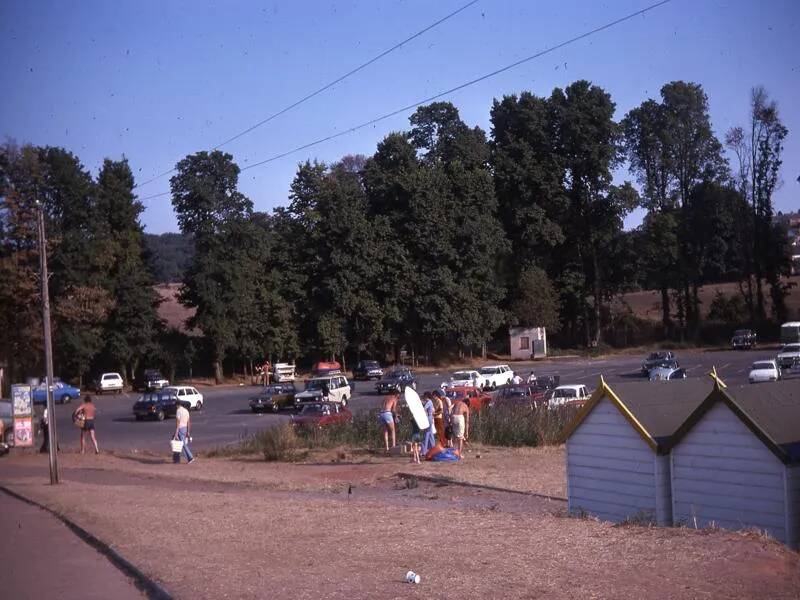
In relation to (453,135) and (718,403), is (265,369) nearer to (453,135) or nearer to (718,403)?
(453,135)

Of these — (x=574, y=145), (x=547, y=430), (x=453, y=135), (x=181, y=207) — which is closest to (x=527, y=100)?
(x=574, y=145)

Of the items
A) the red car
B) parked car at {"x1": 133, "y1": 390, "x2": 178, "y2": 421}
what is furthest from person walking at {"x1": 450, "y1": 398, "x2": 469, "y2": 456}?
parked car at {"x1": 133, "y1": 390, "x2": 178, "y2": 421}

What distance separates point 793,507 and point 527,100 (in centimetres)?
7277

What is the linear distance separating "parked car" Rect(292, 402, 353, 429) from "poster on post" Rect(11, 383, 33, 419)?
9223 millimetres

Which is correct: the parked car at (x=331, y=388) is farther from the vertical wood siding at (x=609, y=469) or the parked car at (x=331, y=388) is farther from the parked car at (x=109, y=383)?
the vertical wood siding at (x=609, y=469)

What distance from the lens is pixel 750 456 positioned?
1202 cm

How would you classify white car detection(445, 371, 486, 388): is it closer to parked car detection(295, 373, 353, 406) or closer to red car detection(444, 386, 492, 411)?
Answer: parked car detection(295, 373, 353, 406)

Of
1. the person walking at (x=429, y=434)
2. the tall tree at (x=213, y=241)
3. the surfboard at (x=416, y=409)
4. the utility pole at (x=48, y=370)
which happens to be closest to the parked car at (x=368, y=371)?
the tall tree at (x=213, y=241)

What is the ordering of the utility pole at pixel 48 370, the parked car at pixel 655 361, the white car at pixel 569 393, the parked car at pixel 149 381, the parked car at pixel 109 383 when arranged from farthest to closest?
the parked car at pixel 109 383, the parked car at pixel 149 381, the parked car at pixel 655 361, the white car at pixel 569 393, the utility pole at pixel 48 370

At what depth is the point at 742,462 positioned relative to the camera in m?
12.1

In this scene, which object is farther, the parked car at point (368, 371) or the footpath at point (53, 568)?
the parked car at point (368, 371)

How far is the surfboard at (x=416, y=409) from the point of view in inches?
924

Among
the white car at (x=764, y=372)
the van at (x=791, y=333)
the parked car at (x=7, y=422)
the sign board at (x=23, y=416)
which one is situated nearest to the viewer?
the sign board at (x=23, y=416)

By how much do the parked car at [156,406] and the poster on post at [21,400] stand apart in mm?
16549
